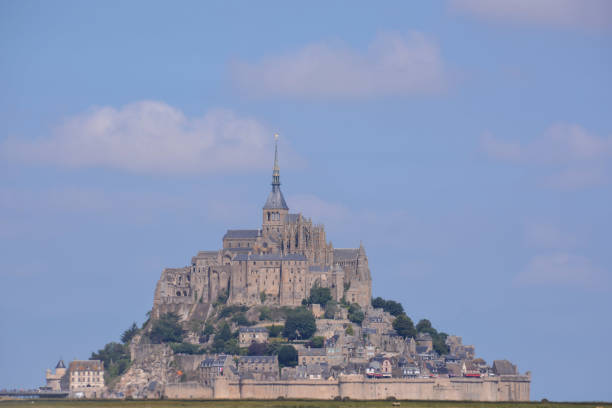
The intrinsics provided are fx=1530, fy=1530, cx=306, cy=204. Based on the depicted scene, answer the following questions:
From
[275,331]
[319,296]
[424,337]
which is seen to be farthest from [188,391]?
[424,337]

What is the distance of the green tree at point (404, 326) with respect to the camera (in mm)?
157250

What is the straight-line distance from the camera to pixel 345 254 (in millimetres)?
166375

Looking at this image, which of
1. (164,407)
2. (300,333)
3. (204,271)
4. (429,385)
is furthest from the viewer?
(204,271)

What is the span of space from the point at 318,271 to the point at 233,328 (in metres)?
11.4

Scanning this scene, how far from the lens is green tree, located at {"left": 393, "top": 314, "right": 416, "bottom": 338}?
157 metres

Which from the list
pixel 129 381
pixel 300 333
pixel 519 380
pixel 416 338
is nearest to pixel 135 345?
pixel 129 381

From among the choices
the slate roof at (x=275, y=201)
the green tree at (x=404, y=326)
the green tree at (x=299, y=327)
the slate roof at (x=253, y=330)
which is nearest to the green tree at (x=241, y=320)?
the slate roof at (x=253, y=330)

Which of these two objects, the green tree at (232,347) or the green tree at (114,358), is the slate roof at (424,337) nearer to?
the green tree at (232,347)

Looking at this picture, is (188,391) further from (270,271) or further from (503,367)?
(503,367)

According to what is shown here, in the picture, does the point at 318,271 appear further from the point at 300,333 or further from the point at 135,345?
the point at 135,345

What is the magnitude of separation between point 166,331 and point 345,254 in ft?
71.9

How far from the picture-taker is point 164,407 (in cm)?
13212

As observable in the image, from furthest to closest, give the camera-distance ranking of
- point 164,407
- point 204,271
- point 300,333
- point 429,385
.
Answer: point 204,271
point 300,333
point 429,385
point 164,407

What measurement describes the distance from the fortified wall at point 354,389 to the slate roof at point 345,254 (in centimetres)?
2539
